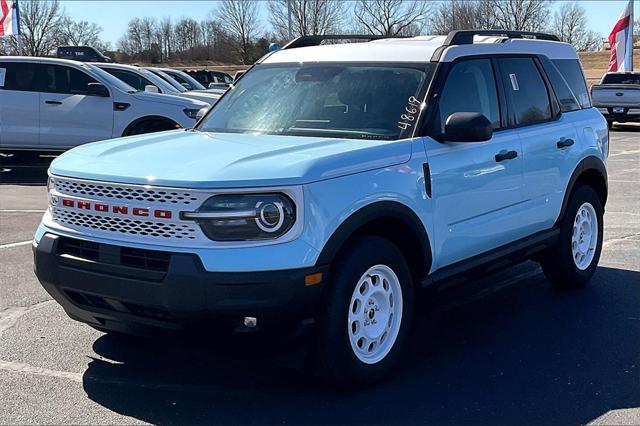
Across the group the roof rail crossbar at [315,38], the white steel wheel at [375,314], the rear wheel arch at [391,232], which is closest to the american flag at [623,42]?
the roof rail crossbar at [315,38]

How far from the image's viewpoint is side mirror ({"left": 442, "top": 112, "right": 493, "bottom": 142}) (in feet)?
15.4

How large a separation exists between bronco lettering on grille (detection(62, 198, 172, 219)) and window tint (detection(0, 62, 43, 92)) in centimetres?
990

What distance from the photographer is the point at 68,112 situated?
43.9 ft

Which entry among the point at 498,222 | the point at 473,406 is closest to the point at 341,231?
the point at 473,406

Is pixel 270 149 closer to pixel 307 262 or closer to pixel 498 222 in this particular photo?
pixel 307 262

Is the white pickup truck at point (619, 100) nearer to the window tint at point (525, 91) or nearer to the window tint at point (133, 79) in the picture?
the window tint at point (133, 79)

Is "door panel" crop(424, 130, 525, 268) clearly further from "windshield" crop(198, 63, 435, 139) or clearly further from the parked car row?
the parked car row

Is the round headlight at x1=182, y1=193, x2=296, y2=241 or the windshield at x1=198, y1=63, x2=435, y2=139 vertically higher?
the windshield at x1=198, y1=63, x2=435, y2=139

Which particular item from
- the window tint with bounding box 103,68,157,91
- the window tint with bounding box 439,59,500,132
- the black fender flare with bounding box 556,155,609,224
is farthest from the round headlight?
the window tint with bounding box 103,68,157,91

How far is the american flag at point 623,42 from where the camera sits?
27266mm

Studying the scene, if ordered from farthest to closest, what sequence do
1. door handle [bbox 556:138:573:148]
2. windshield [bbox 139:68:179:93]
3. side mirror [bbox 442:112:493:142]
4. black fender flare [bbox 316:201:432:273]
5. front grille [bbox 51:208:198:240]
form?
windshield [bbox 139:68:179:93]
door handle [bbox 556:138:573:148]
side mirror [bbox 442:112:493:142]
black fender flare [bbox 316:201:432:273]
front grille [bbox 51:208:198:240]

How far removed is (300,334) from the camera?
3951mm

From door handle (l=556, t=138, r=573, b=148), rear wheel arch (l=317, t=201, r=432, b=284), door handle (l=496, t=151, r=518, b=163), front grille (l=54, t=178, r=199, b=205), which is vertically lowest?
rear wheel arch (l=317, t=201, r=432, b=284)

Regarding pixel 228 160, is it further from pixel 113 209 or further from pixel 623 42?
pixel 623 42
